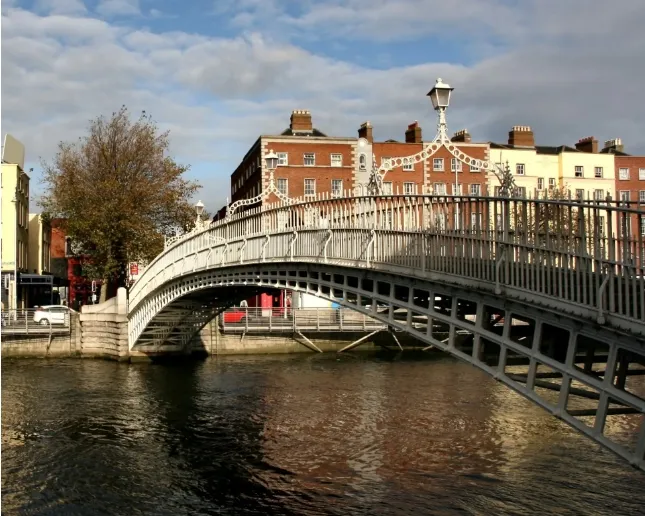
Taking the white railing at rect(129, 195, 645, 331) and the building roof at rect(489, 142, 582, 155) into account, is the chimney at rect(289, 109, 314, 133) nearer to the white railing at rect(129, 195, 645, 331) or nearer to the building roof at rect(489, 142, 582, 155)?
the building roof at rect(489, 142, 582, 155)

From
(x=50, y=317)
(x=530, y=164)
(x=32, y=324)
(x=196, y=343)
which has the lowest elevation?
(x=196, y=343)

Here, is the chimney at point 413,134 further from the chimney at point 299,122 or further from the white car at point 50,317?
the white car at point 50,317

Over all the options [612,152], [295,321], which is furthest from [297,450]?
[612,152]

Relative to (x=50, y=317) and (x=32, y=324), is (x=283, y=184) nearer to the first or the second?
(x=50, y=317)

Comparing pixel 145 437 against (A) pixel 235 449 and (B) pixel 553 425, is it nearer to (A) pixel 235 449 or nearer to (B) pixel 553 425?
(A) pixel 235 449

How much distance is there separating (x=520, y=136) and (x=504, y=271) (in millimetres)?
54407

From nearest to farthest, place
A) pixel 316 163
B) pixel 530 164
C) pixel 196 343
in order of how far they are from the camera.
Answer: pixel 196 343
pixel 316 163
pixel 530 164

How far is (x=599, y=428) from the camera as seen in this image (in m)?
10.3

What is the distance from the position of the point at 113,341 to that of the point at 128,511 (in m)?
25.4

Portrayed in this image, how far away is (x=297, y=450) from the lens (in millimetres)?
19484

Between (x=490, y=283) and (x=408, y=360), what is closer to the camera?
(x=490, y=283)

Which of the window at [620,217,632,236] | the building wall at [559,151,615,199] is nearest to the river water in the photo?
the window at [620,217,632,236]

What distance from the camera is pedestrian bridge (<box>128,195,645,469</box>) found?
1020cm

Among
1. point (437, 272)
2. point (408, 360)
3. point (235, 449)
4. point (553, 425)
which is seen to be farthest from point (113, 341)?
point (437, 272)
